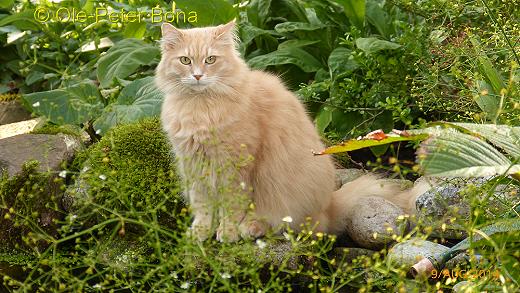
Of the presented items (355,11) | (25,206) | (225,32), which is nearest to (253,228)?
(225,32)

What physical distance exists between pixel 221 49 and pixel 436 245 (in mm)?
1344

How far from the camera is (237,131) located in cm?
377

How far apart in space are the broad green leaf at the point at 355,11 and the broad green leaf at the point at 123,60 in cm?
129

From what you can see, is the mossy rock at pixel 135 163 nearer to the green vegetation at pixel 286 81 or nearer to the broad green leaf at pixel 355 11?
the green vegetation at pixel 286 81

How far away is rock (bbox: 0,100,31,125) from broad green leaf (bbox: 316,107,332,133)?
2489 mm

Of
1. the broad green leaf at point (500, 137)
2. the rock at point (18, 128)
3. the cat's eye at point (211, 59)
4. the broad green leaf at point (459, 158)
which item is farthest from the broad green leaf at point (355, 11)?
the broad green leaf at point (459, 158)

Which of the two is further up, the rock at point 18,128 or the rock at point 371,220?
the rock at point 371,220

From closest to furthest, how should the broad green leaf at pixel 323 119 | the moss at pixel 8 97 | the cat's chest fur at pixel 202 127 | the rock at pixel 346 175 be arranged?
the cat's chest fur at pixel 202 127 → the rock at pixel 346 175 → the broad green leaf at pixel 323 119 → the moss at pixel 8 97

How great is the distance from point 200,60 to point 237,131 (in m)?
0.39

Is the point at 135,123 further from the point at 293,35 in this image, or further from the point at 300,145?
the point at 293,35

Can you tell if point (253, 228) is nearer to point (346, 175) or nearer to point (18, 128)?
point (346, 175)

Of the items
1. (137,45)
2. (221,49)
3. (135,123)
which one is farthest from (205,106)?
(137,45)

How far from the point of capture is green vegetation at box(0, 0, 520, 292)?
139 inches

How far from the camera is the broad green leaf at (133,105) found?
4.82m
